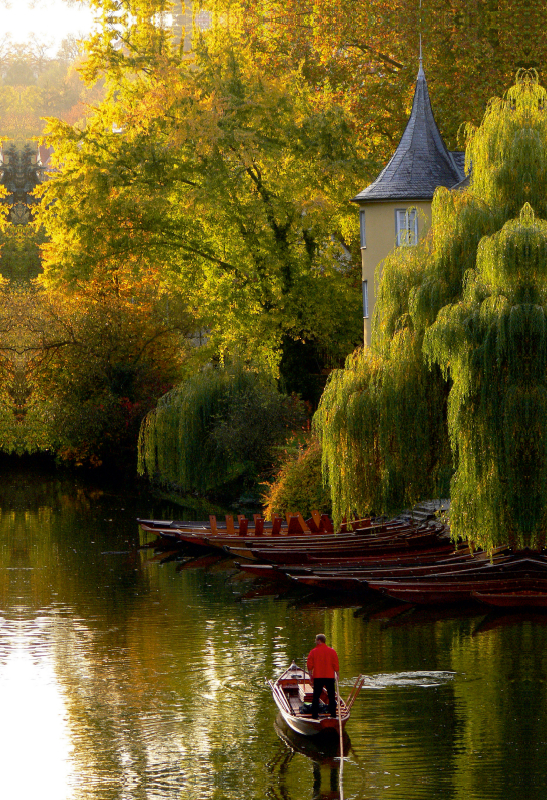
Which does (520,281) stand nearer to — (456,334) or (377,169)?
(456,334)

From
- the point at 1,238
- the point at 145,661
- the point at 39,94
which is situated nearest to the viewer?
the point at 145,661

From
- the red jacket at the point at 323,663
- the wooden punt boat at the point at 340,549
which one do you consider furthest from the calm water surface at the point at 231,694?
the red jacket at the point at 323,663

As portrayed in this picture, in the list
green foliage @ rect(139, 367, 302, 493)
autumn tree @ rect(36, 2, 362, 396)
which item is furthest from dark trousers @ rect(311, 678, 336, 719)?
autumn tree @ rect(36, 2, 362, 396)

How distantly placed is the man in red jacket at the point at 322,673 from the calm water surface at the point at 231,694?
72cm

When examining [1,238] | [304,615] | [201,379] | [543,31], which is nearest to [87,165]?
[201,379]

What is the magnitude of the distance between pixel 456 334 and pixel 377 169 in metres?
28.2

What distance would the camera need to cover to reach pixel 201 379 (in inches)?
1809

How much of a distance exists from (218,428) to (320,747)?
90.8 ft

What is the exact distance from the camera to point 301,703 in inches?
667

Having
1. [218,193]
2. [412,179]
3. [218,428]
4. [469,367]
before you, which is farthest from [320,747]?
[218,193]

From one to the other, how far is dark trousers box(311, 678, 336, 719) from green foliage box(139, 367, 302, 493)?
27.1m

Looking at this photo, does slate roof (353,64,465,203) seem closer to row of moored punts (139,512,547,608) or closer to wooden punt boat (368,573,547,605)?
row of moored punts (139,512,547,608)

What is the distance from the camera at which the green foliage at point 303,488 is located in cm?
3681

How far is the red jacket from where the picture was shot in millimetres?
16172
